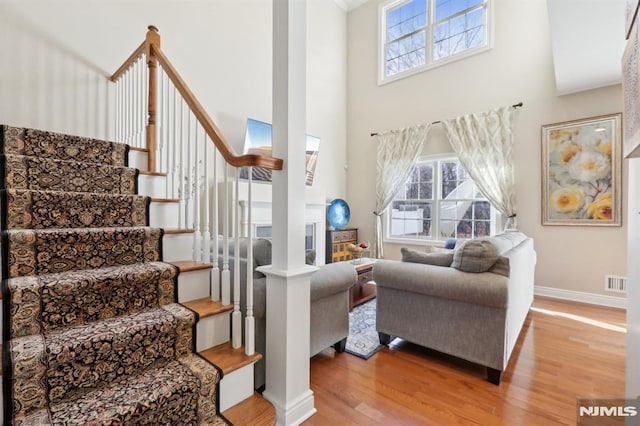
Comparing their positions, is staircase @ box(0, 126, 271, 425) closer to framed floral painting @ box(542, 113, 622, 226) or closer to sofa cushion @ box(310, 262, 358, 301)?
sofa cushion @ box(310, 262, 358, 301)

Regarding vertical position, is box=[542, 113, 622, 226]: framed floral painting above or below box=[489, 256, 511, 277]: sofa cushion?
above

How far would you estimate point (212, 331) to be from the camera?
1537 millimetres

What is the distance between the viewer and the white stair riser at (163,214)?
6.52 feet

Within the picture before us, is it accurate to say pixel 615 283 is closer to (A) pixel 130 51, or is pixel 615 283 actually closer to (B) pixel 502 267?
(B) pixel 502 267

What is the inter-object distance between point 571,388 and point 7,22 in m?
4.77

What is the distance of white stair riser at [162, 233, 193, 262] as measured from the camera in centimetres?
182

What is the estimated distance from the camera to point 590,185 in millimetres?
3539

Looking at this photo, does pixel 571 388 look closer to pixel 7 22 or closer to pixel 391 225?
pixel 391 225

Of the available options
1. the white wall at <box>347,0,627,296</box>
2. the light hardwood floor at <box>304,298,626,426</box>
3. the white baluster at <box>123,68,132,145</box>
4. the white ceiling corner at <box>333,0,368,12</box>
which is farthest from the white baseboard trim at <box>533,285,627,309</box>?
the white ceiling corner at <box>333,0,368,12</box>

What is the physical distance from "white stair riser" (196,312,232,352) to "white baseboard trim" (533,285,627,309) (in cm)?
415

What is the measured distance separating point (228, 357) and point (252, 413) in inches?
10.7

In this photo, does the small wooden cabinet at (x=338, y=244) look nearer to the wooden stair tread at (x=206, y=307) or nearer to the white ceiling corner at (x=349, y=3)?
the wooden stair tread at (x=206, y=307)

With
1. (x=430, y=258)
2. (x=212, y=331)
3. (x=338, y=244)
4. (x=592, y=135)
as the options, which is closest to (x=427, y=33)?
(x=592, y=135)

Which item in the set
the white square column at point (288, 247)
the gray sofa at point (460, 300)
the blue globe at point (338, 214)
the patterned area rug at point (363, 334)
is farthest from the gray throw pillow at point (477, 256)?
the blue globe at point (338, 214)
